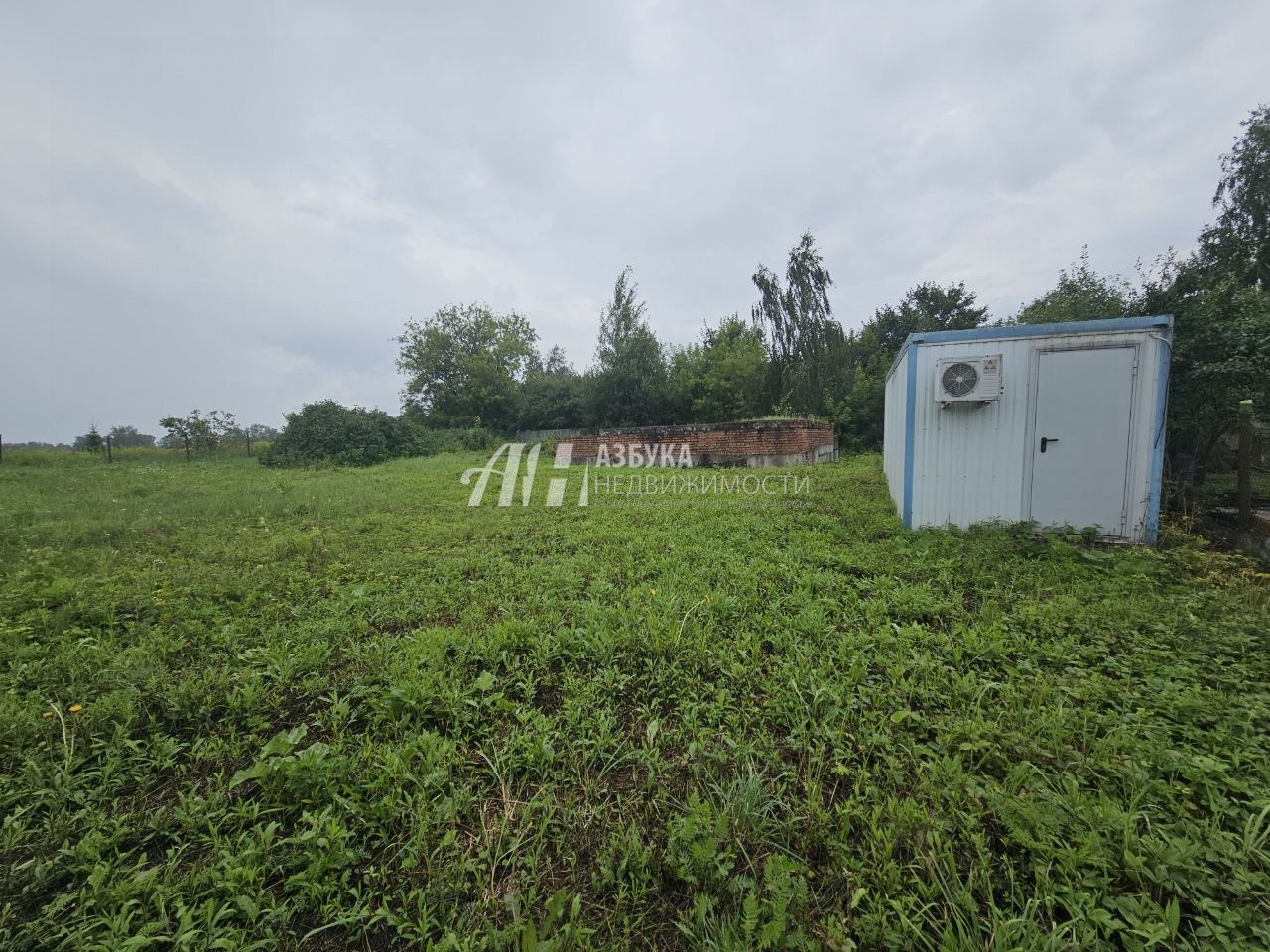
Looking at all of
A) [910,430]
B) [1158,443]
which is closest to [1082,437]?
[1158,443]

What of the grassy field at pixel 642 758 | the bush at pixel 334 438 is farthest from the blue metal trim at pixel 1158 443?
the bush at pixel 334 438

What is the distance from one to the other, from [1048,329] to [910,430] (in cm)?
133

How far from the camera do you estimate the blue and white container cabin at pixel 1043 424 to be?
148 inches

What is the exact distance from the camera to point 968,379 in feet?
13.3

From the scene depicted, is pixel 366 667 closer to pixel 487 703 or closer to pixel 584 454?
pixel 487 703

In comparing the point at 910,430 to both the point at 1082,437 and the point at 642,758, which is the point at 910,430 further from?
the point at 642,758

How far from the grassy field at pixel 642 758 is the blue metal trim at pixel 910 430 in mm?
1222

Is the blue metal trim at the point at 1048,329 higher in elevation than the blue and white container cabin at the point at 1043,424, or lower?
higher

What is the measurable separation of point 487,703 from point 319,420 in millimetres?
16616

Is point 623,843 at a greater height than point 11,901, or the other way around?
point 11,901

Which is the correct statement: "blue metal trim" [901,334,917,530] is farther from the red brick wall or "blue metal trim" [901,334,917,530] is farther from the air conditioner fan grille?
the red brick wall

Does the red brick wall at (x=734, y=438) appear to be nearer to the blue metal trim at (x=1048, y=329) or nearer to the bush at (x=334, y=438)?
the blue metal trim at (x=1048, y=329)

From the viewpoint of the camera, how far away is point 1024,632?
2.51 metres

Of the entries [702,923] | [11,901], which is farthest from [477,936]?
[11,901]
